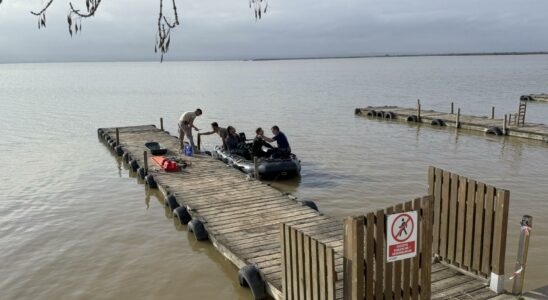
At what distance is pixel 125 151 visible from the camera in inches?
861

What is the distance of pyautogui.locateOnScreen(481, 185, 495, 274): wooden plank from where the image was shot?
6.58m

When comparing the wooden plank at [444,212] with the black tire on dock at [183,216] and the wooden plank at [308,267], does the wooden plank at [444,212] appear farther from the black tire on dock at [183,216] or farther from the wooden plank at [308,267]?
the black tire on dock at [183,216]

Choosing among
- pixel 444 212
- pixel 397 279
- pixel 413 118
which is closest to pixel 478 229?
pixel 444 212

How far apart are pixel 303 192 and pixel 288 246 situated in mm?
10174

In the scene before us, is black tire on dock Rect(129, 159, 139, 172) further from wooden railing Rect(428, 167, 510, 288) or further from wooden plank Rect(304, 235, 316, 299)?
wooden plank Rect(304, 235, 316, 299)

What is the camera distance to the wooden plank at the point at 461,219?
275 inches

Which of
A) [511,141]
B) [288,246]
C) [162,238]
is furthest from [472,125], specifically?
[288,246]

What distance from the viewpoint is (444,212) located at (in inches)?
292

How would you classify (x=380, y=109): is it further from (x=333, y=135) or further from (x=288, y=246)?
(x=288, y=246)

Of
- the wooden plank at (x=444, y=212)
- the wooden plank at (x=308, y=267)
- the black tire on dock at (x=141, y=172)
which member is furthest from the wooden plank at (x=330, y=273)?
the black tire on dock at (x=141, y=172)

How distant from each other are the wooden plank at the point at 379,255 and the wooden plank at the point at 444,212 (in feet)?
7.53

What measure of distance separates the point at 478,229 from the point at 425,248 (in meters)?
1.50

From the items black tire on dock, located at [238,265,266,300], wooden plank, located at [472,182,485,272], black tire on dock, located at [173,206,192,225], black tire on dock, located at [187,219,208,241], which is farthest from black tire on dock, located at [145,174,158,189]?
wooden plank, located at [472,182,485,272]

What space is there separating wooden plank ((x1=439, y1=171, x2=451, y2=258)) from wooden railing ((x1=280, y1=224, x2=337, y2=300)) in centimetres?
281
